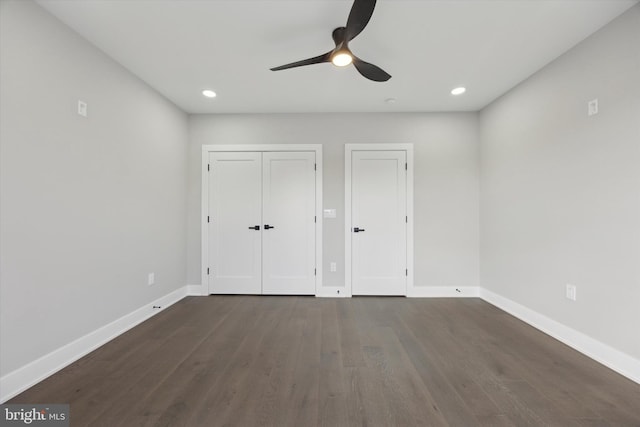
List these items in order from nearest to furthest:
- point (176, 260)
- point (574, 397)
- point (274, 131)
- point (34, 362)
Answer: point (574, 397)
point (34, 362)
point (176, 260)
point (274, 131)

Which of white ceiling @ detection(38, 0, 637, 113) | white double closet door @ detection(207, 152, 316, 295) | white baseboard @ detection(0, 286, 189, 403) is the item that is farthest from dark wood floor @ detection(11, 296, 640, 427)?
white ceiling @ detection(38, 0, 637, 113)

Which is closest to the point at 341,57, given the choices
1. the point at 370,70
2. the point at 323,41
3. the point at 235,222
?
the point at 370,70

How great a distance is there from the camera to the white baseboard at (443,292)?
3.46 m

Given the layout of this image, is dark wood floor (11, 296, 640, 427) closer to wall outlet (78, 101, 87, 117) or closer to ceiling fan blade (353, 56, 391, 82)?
wall outlet (78, 101, 87, 117)

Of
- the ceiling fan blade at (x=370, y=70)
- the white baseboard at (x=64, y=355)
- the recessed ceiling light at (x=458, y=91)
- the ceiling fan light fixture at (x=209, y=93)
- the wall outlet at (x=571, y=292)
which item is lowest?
the white baseboard at (x=64, y=355)

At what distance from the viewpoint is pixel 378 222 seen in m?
3.50

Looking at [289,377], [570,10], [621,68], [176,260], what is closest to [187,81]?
[176,260]

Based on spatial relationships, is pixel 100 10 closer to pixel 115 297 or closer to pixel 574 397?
pixel 115 297

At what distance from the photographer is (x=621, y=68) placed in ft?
6.02

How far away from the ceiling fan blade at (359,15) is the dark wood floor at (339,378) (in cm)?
237

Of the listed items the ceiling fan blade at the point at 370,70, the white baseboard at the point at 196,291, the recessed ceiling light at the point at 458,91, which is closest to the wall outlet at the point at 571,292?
the recessed ceiling light at the point at 458,91

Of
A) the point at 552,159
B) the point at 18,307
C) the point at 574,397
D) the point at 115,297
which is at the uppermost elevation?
the point at 552,159

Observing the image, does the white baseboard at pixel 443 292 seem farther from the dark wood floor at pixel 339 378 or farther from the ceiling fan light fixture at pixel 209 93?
the ceiling fan light fixture at pixel 209 93

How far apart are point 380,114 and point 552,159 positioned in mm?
1984
